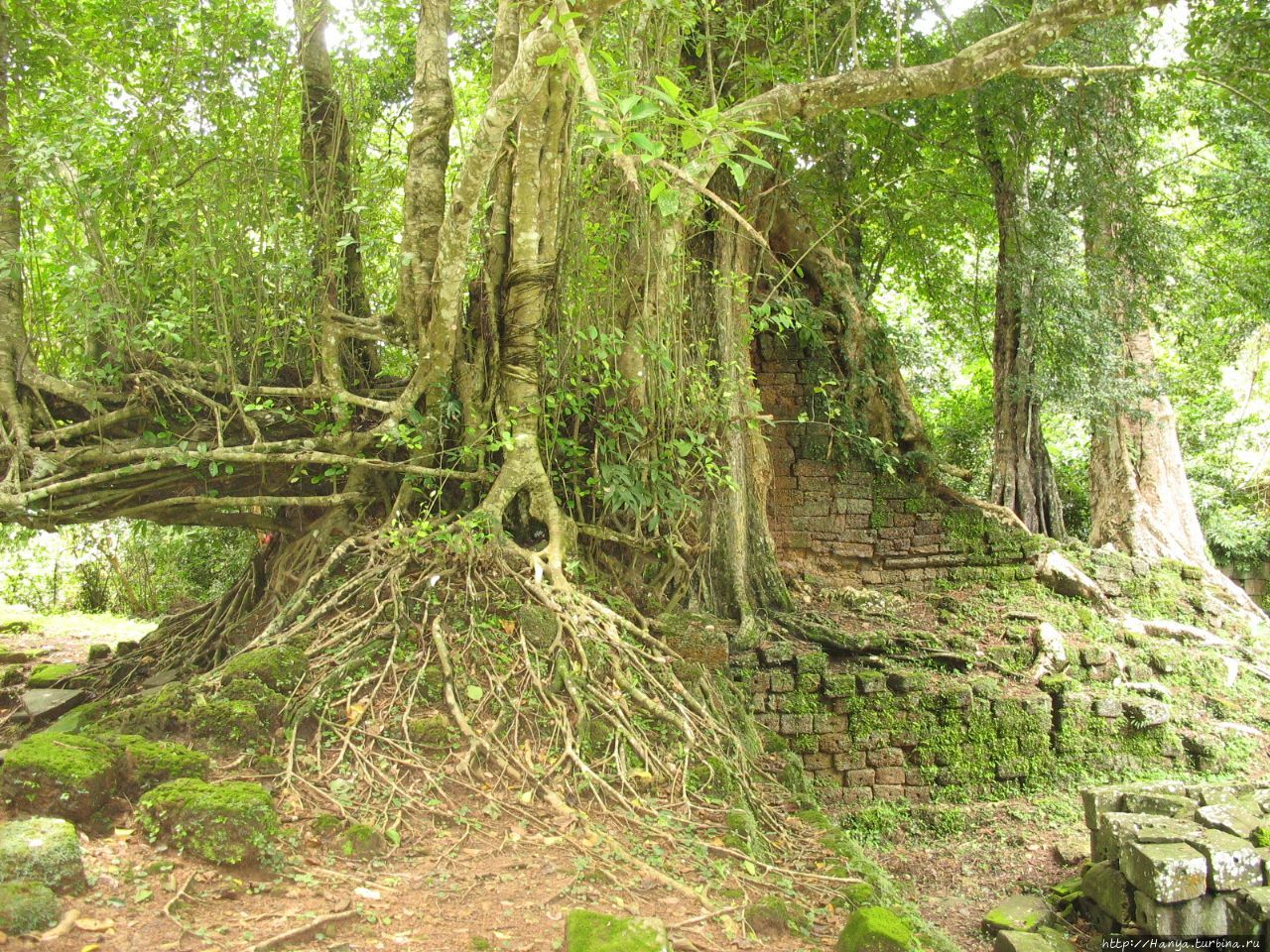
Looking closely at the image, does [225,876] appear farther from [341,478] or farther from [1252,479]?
[1252,479]

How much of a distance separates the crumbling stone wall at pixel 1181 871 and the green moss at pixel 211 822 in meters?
4.04

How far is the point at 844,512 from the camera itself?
8273mm

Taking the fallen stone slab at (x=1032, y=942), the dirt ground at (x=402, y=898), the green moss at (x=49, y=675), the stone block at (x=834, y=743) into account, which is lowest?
the fallen stone slab at (x=1032, y=942)

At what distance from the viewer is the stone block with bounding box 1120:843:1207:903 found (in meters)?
4.39

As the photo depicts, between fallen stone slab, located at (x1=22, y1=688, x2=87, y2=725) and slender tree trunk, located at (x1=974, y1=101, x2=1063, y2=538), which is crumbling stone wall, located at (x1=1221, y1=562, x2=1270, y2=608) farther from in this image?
fallen stone slab, located at (x1=22, y1=688, x2=87, y2=725)

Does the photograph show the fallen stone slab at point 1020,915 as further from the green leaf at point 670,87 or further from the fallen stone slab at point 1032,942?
the green leaf at point 670,87

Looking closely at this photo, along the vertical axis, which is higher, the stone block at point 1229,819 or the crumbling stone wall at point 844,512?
the crumbling stone wall at point 844,512

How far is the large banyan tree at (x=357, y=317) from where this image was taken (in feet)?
15.5

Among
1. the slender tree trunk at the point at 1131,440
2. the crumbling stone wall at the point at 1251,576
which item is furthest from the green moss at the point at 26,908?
the crumbling stone wall at the point at 1251,576

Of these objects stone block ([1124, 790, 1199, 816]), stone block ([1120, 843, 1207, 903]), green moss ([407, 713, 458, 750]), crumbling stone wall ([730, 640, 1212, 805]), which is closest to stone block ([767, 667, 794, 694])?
crumbling stone wall ([730, 640, 1212, 805])

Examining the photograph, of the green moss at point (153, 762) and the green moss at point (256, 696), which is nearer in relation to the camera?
the green moss at point (153, 762)

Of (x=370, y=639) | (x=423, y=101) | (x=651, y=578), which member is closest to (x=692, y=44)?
(x=423, y=101)

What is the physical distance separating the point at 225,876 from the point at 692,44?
6.56 m

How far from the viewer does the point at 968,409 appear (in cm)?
1210
